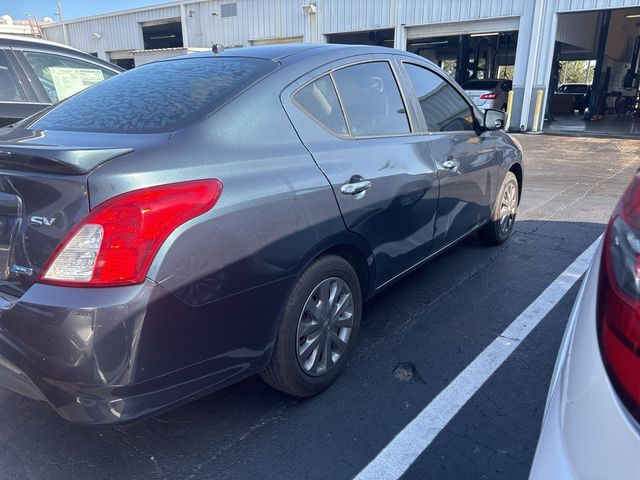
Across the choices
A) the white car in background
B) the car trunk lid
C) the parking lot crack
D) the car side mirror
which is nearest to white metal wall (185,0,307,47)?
the white car in background

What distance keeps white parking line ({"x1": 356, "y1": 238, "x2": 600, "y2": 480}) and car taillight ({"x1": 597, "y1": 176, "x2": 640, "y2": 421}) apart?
127cm

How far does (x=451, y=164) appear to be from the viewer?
336 cm

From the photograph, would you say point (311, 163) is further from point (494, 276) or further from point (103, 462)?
point (494, 276)

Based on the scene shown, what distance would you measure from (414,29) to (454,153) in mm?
15216

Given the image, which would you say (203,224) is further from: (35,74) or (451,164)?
(35,74)

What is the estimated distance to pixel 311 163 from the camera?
2.27m

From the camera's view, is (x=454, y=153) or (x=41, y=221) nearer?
(x=41, y=221)

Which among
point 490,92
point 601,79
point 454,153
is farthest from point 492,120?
point 601,79

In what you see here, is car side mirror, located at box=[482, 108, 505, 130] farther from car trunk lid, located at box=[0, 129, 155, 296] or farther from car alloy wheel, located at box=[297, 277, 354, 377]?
car trunk lid, located at box=[0, 129, 155, 296]

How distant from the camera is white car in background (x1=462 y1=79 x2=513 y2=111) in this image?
1552 centimetres

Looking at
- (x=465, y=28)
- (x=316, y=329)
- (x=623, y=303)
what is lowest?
(x=316, y=329)

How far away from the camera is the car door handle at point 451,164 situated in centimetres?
329

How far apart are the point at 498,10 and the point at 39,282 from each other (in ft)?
53.2

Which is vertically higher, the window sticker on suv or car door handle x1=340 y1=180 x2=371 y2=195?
the window sticker on suv
